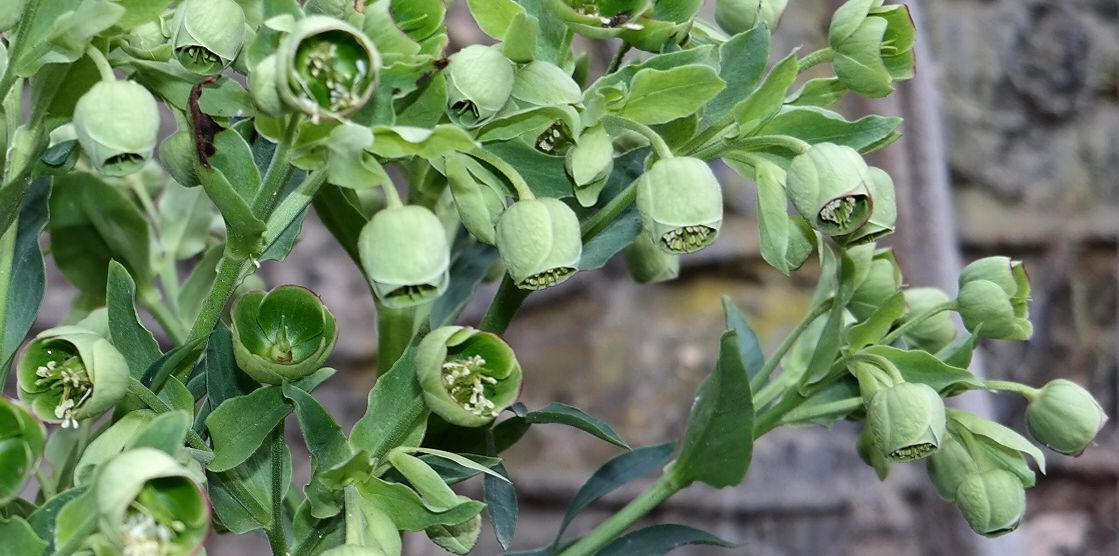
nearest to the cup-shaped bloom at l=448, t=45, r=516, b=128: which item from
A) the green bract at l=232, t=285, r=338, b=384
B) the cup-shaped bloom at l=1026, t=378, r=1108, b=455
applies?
the green bract at l=232, t=285, r=338, b=384

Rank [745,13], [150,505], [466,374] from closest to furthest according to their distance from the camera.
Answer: [150,505] → [466,374] → [745,13]

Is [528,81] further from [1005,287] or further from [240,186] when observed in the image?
[1005,287]

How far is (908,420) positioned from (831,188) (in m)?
0.12

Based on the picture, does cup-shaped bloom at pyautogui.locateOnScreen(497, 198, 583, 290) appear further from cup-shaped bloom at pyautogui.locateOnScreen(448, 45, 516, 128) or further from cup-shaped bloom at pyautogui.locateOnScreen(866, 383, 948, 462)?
cup-shaped bloom at pyautogui.locateOnScreen(866, 383, 948, 462)

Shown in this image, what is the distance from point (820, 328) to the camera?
70 cm

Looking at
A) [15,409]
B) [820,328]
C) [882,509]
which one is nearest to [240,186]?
[15,409]

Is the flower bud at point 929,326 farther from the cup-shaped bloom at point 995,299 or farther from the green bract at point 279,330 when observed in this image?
the green bract at point 279,330

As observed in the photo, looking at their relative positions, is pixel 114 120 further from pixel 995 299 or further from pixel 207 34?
pixel 995 299

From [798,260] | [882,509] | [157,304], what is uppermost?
[798,260]

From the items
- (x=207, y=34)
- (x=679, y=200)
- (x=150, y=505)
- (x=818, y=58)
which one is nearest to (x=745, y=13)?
(x=818, y=58)

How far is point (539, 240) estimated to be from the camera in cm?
45

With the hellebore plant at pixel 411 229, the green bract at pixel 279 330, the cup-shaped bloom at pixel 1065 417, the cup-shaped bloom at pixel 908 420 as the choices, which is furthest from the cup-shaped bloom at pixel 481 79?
the cup-shaped bloom at pixel 1065 417

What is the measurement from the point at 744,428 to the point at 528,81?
0.22 m

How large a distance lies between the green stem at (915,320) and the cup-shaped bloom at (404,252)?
10.5 inches
